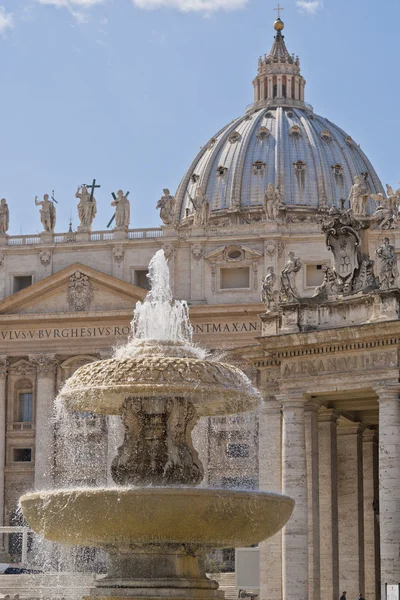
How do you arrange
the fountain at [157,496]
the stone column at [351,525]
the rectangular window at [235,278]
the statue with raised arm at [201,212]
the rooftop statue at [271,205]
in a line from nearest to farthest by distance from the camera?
the fountain at [157,496] < the stone column at [351,525] < the rectangular window at [235,278] < the rooftop statue at [271,205] < the statue with raised arm at [201,212]

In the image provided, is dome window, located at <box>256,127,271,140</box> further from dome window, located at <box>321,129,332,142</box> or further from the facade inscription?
the facade inscription

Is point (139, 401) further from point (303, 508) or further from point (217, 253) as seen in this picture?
point (217, 253)

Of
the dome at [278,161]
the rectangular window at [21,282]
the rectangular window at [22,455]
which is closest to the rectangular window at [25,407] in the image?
the rectangular window at [22,455]

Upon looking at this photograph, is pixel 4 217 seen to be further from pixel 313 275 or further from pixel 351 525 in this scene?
pixel 351 525

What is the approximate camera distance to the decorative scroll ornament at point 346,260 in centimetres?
3291

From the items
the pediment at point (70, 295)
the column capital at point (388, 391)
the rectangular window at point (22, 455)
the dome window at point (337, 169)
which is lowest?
the rectangular window at point (22, 455)

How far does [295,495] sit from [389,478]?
2.30m

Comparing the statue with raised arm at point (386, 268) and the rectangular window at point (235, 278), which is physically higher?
the rectangular window at point (235, 278)

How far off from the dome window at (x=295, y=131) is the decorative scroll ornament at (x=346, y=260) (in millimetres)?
96734

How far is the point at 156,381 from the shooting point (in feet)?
70.9

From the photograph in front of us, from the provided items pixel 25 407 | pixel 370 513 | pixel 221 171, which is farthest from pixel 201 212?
pixel 221 171

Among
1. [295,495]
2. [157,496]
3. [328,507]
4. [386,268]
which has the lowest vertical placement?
[328,507]

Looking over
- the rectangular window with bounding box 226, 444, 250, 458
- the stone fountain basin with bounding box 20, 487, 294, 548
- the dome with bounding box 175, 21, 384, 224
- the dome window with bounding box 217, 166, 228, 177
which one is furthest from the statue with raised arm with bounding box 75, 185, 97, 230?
the stone fountain basin with bounding box 20, 487, 294, 548

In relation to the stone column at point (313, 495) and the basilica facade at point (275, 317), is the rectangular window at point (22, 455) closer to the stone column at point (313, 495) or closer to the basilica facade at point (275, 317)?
the basilica facade at point (275, 317)
